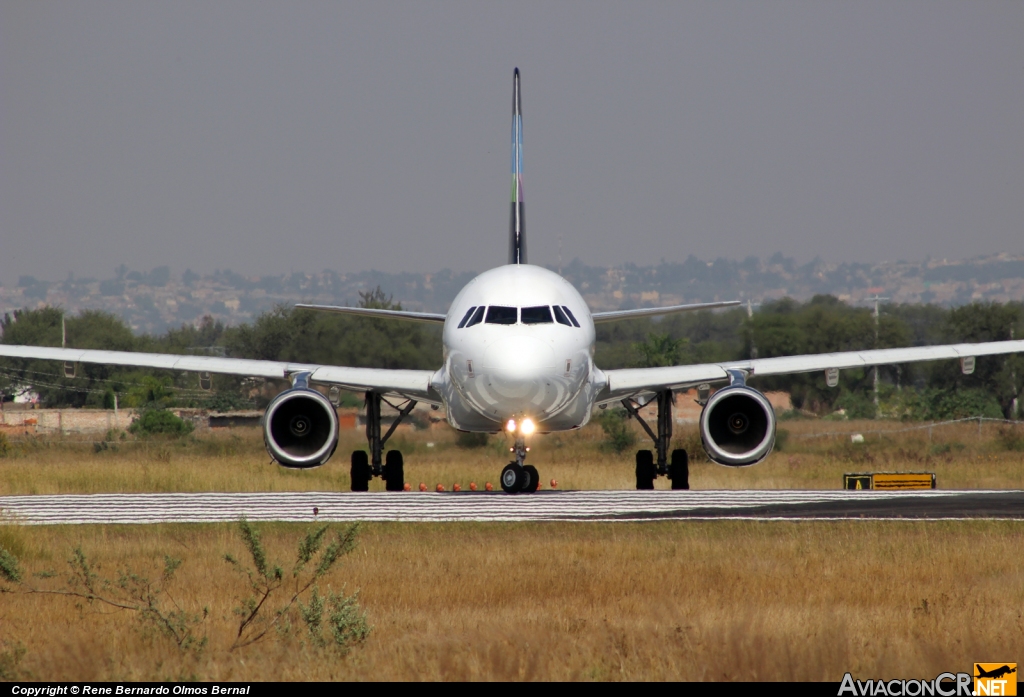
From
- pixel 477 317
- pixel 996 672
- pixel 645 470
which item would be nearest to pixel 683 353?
pixel 645 470

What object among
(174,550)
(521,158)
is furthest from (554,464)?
(174,550)

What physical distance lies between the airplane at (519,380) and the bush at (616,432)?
7831 mm

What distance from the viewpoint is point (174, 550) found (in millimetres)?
15219

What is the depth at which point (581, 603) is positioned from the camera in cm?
1177

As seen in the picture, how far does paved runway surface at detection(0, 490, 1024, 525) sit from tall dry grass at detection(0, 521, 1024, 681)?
1.45 m

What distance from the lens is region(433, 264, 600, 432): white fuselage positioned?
72.2 feet

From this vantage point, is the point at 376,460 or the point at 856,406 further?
the point at 856,406

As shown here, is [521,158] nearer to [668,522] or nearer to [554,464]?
[554,464]

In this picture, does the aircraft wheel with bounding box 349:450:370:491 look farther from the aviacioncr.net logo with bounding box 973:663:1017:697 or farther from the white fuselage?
the aviacioncr.net logo with bounding box 973:663:1017:697

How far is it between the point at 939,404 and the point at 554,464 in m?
27.3

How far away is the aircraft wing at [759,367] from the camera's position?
85.3 ft

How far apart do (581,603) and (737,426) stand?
45.7ft

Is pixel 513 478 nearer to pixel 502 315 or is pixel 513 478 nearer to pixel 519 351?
pixel 502 315

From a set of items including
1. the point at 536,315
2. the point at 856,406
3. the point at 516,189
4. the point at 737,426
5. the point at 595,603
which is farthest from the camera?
the point at 856,406
